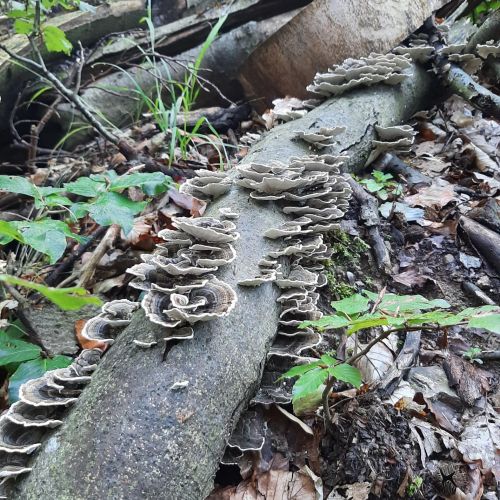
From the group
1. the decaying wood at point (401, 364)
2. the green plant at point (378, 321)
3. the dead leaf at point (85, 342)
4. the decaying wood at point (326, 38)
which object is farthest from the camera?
the decaying wood at point (326, 38)

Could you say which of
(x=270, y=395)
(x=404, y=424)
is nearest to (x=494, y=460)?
(x=404, y=424)

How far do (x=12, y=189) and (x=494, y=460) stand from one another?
3.42 meters

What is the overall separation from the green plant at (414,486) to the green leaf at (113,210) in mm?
2286

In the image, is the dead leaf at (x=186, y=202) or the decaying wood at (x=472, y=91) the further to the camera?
the decaying wood at (x=472, y=91)

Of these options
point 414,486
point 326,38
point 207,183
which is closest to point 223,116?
point 326,38

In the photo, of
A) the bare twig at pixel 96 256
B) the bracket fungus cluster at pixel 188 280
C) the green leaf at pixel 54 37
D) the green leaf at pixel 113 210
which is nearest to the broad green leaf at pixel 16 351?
the bracket fungus cluster at pixel 188 280

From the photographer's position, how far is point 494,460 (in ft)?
8.57

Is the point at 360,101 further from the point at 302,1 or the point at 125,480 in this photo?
the point at 125,480

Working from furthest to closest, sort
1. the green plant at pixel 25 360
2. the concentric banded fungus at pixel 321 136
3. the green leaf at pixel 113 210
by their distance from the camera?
the concentric banded fungus at pixel 321 136 → the green leaf at pixel 113 210 → the green plant at pixel 25 360

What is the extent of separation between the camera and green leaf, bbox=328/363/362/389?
6.82 ft

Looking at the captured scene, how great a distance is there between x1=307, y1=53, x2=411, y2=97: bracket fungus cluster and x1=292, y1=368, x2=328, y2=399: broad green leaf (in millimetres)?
3694

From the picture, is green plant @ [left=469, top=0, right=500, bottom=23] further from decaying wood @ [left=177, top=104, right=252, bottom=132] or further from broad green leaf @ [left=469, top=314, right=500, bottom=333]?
broad green leaf @ [left=469, top=314, right=500, bottom=333]

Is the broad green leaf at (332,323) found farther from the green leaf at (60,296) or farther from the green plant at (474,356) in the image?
the green plant at (474,356)

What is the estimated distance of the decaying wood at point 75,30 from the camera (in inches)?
254
